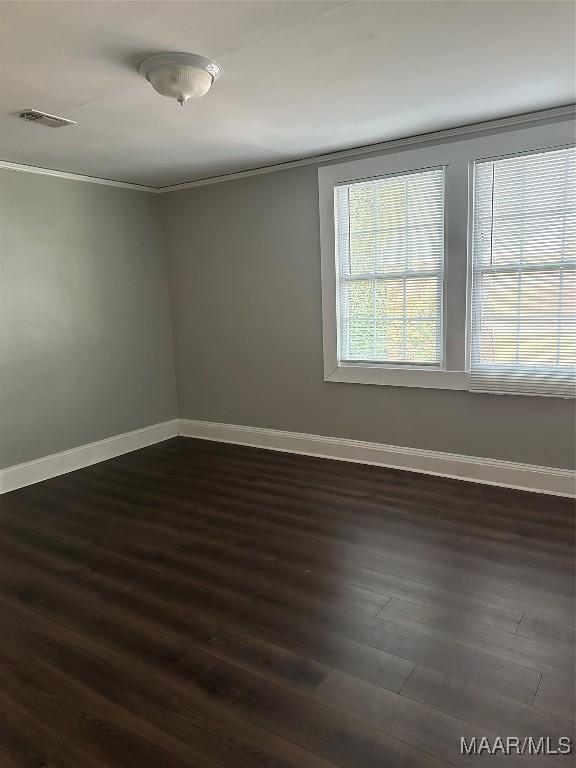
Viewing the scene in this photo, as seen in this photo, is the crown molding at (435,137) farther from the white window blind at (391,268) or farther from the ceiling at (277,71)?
the white window blind at (391,268)

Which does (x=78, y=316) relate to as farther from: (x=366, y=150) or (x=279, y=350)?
(x=366, y=150)

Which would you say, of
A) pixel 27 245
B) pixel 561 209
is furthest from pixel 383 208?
pixel 27 245

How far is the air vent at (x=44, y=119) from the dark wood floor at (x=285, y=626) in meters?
2.50

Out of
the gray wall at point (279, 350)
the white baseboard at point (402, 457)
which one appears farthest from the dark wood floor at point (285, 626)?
the gray wall at point (279, 350)

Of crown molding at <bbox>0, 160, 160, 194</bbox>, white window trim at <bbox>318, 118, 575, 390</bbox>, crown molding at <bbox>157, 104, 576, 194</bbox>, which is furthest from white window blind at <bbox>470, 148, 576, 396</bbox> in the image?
crown molding at <bbox>0, 160, 160, 194</bbox>

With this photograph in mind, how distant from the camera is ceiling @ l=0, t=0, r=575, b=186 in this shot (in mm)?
2059

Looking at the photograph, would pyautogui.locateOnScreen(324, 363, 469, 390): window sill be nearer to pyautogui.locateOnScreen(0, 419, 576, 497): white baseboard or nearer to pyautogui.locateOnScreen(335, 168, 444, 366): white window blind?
pyautogui.locateOnScreen(335, 168, 444, 366): white window blind

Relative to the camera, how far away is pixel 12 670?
2154mm

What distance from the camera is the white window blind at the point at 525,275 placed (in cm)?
339

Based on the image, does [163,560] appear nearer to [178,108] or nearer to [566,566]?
[566,566]

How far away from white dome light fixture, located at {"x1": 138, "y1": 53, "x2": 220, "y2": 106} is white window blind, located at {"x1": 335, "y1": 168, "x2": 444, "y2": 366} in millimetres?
1857

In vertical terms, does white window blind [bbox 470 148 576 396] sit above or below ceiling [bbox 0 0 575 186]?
below

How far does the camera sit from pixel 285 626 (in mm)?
2355

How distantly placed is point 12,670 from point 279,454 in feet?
9.61
